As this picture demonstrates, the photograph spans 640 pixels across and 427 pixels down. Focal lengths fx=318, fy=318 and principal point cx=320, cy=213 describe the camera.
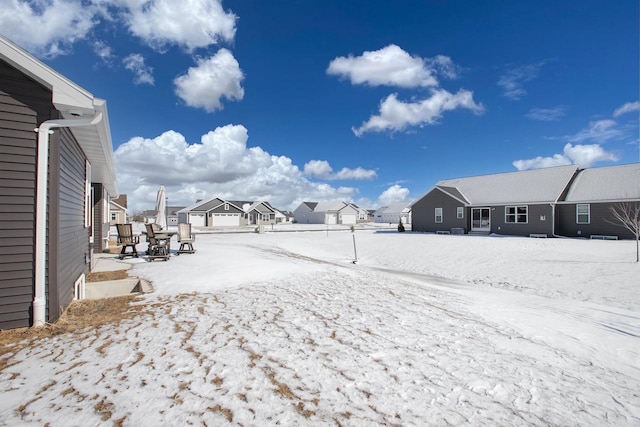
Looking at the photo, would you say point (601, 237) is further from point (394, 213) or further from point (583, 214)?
point (394, 213)

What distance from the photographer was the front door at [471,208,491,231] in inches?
1070

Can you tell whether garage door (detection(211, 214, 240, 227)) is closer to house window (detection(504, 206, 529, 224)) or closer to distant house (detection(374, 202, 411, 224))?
distant house (detection(374, 202, 411, 224))

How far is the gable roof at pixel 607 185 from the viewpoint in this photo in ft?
66.5

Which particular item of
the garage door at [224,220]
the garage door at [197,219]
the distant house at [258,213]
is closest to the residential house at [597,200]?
the garage door at [224,220]

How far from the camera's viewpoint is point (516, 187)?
2577 cm

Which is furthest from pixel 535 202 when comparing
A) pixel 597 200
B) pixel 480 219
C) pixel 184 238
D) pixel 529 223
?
pixel 184 238

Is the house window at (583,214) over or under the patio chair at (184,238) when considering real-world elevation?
over

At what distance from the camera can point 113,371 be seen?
3.22 metres

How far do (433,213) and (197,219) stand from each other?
37.8m

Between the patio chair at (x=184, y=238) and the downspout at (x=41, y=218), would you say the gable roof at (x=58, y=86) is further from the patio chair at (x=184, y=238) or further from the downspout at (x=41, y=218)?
the patio chair at (x=184, y=238)

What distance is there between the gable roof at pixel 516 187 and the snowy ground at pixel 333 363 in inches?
761

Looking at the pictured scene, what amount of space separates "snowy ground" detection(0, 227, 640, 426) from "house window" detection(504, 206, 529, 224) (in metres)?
18.9

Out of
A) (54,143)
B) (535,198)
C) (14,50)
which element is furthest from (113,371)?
(535,198)

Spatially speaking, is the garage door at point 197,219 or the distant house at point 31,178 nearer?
the distant house at point 31,178
